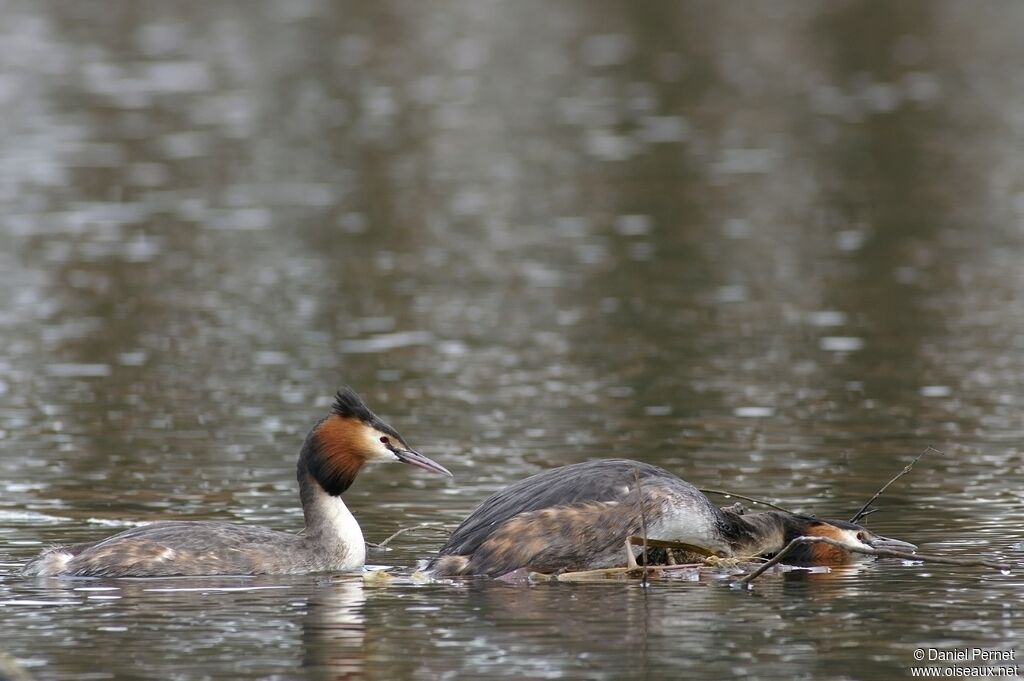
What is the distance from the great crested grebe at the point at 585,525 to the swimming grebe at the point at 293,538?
591 millimetres

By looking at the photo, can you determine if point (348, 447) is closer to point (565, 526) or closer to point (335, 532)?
point (335, 532)

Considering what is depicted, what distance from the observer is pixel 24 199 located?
28672 mm

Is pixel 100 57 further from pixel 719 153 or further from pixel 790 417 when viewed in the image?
pixel 790 417

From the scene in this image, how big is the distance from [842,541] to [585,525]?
1.39 metres

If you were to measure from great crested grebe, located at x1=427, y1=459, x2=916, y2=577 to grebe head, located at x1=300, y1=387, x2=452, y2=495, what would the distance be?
58 cm

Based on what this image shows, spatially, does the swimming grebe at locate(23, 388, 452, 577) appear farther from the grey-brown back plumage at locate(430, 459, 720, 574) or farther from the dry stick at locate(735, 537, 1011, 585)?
the dry stick at locate(735, 537, 1011, 585)

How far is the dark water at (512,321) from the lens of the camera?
9930 millimetres

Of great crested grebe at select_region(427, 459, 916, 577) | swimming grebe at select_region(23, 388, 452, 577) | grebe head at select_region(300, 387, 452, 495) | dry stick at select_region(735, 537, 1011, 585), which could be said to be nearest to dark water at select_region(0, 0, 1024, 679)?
dry stick at select_region(735, 537, 1011, 585)

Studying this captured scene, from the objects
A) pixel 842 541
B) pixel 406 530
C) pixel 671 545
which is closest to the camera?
pixel 671 545

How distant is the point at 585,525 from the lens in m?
11.1

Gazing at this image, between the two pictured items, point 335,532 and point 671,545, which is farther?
point 335,532

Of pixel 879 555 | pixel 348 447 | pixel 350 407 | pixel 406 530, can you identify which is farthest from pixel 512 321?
pixel 879 555

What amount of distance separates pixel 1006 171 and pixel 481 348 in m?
12.3

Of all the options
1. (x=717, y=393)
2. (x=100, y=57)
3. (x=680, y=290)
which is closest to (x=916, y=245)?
(x=680, y=290)
